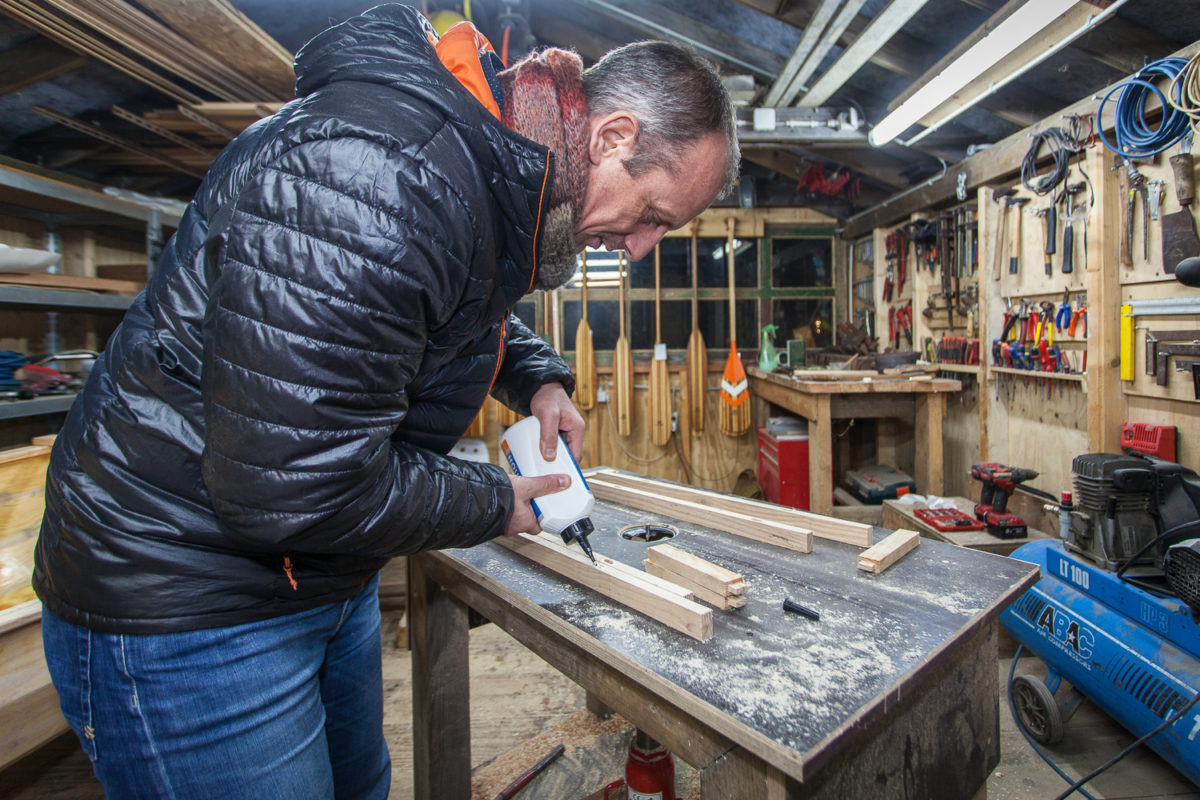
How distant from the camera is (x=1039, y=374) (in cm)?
280

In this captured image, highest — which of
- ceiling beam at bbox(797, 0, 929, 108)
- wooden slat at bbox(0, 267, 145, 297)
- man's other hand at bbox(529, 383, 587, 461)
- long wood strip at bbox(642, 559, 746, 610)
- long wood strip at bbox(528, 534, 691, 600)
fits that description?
ceiling beam at bbox(797, 0, 929, 108)

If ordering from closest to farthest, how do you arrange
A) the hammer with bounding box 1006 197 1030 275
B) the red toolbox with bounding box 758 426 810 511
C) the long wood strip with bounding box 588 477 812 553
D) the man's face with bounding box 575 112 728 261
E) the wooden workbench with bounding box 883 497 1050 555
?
the man's face with bounding box 575 112 728 261
the long wood strip with bounding box 588 477 812 553
the wooden workbench with bounding box 883 497 1050 555
the hammer with bounding box 1006 197 1030 275
the red toolbox with bounding box 758 426 810 511

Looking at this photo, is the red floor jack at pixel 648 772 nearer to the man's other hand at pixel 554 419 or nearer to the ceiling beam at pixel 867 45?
the man's other hand at pixel 554 419

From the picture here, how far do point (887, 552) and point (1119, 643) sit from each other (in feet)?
3.77

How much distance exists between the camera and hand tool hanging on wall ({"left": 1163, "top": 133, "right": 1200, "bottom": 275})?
210cm

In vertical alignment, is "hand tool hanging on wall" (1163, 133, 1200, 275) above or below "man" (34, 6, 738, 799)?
above

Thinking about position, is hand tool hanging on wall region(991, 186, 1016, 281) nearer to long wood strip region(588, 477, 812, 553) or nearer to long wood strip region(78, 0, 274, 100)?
long wood strip region(588, 477, 812, 553)

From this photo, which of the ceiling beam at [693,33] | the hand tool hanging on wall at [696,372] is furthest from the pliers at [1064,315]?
the hand tool hanging on wall at [696,372]

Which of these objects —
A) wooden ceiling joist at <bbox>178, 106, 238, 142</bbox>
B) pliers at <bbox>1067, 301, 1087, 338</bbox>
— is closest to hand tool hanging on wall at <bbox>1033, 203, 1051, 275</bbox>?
pliers at <bbox>1067, 301, 1087, 338</bbox>

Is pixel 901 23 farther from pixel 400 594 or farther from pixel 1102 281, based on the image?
pixel 400 594

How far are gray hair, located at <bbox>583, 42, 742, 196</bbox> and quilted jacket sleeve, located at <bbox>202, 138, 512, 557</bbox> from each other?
291 mm

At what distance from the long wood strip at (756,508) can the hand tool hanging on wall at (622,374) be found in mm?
2949

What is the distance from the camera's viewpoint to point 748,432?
5.00m

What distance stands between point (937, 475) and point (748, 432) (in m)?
1.89
